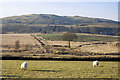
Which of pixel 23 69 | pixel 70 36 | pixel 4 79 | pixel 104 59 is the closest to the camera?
pixel 4 79

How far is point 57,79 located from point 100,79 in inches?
189

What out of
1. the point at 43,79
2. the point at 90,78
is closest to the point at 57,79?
the point at 43,79

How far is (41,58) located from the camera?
141ft

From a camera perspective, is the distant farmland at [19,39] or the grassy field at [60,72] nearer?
the grassy field at [60,72]

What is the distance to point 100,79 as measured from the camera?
17438 millimetres

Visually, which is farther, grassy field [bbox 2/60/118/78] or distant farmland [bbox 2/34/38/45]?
distant farmland [bbox 2/34/38/45]

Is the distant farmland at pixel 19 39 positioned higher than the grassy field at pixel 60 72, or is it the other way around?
the distant farmland at pixel 19 39

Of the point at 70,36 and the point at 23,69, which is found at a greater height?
the point at 70,36

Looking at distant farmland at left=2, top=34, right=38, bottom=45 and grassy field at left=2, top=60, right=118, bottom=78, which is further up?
distant farmland at left=2, top=34, right=38, bottom=45

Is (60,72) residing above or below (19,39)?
below

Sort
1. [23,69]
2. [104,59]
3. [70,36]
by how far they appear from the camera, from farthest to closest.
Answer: [70,36] < [104,59] < [23,69]

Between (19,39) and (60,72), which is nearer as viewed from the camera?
(60,72)

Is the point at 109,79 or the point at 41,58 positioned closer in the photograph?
the point at 109,79

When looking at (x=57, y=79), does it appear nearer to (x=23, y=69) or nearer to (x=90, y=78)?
(x=90, y=78)
